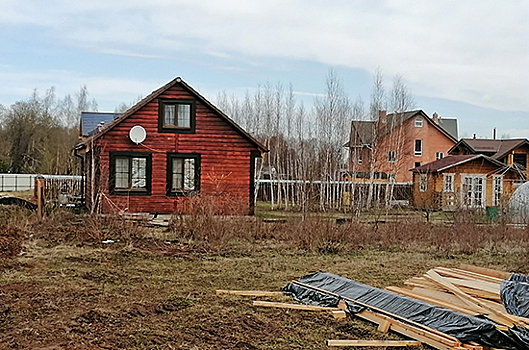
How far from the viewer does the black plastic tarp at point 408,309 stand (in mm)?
5859

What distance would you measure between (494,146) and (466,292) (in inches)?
1476

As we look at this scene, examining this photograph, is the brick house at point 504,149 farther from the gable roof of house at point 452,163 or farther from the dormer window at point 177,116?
the dormer window at point 177,116

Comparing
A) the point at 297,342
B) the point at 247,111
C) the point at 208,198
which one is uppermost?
the point at 247,111

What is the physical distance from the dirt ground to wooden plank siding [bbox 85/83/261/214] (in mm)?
6532

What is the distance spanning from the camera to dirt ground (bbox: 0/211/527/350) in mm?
6336

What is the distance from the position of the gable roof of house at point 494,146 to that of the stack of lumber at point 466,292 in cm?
3257

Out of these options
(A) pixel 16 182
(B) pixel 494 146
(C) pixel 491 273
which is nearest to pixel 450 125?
(B) pixel 494 146

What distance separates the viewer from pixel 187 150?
21609 millimetres

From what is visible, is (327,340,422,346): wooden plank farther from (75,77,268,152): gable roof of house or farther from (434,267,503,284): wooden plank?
(75,77,268,152): gable roof of house

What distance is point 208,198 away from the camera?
49.2 ft

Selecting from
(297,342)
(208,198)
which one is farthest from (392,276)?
(208,198)

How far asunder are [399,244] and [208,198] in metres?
4.77

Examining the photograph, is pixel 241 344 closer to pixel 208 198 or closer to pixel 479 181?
pixel 208 198

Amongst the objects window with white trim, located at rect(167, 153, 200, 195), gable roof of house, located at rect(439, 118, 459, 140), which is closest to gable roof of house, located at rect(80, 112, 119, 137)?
window with white trim, located at rect(167, 153, 200, 195)
